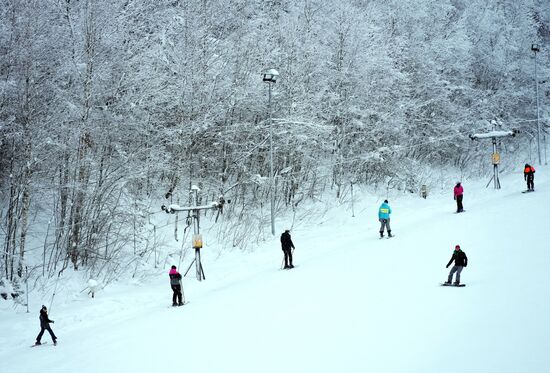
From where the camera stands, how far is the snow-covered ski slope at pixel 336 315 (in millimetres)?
8617

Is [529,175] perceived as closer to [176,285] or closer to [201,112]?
[201,112]

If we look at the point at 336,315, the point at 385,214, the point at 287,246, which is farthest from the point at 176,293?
the point at 385,214

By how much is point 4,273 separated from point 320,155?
1970cm

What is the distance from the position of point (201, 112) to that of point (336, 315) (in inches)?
614

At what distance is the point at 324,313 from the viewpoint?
37.3ft

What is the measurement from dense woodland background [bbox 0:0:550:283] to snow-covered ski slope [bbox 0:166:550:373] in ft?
12.3

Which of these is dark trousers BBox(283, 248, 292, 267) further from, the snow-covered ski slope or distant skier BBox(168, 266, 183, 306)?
distant skier BBox(168, 266, 183, 306)

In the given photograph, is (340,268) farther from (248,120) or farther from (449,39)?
(449,39)

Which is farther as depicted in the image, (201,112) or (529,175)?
(529,175)

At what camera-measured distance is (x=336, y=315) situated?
Result: 11.1 meters

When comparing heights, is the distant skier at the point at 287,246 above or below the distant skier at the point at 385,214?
below

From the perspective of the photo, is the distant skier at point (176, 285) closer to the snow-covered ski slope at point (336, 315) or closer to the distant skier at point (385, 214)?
the snow-covered ski slope at point (336, 315)

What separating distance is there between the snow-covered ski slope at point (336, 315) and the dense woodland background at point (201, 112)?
3736 mm

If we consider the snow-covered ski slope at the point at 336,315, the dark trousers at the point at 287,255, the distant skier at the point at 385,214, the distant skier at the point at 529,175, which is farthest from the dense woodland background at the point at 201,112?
the distant skier at the point at 529,175
